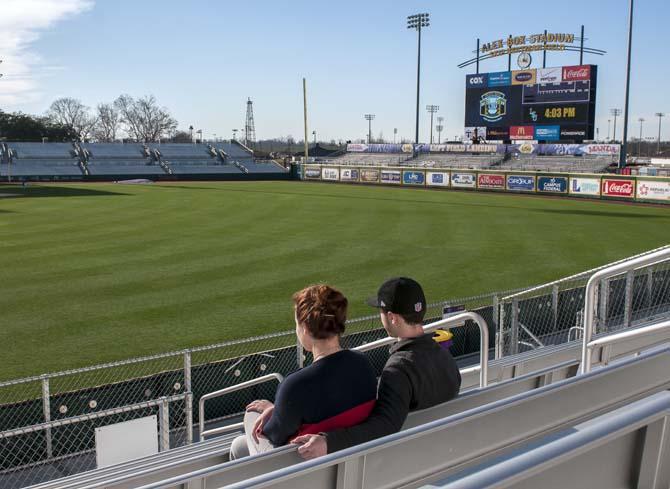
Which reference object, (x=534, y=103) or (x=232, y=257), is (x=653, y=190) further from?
(x=232, y=257)

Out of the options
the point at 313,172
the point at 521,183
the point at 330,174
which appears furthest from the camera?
the point at 313,172

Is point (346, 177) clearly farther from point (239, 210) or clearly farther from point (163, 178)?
point (239, 210)

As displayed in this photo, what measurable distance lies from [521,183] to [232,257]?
105 feet

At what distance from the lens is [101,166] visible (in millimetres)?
73438

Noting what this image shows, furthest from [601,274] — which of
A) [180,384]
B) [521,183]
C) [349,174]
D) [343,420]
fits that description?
[349,174]

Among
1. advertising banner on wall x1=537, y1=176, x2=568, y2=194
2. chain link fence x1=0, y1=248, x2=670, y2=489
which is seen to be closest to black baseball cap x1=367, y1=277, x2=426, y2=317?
chain link fence x1=0, y1=248, x2=670, y2=489

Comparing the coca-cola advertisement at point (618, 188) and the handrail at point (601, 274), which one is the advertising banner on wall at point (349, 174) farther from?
the handrail at point (601, 274)

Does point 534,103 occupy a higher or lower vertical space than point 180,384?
higher

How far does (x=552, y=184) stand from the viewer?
46.3 m

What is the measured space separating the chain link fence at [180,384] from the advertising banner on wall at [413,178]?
142ft

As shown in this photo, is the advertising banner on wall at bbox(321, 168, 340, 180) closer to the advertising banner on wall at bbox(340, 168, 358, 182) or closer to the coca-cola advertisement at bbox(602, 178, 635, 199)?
the advertising banner on wall at bbox(340, 168, 358, 182)

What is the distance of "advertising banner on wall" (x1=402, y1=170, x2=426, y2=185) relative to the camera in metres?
56.2

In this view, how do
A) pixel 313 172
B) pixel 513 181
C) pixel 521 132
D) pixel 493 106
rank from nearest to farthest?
pixel 513 181 → pixel 521 132 → pixel 493 106 → pixel 313 172

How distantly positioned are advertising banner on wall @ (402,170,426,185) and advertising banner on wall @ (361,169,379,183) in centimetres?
339
